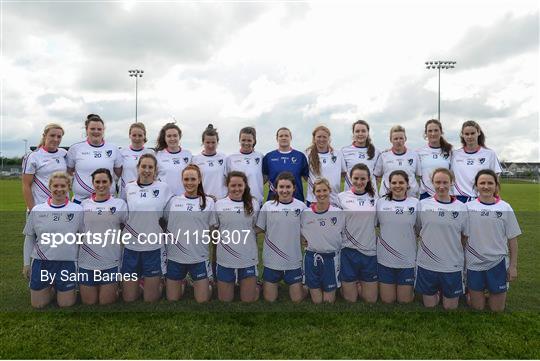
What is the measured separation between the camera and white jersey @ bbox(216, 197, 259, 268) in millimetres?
5004

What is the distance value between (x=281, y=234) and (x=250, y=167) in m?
1.18

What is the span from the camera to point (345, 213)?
511 cm

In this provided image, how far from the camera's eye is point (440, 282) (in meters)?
4.87

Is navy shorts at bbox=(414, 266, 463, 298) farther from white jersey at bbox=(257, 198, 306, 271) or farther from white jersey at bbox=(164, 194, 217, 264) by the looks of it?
white jersey at bbox=(164, 194, 217, 264)

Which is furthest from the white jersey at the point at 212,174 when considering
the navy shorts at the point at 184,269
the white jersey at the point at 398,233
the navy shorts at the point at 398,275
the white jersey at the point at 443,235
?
the white jersey at the point at 443,235

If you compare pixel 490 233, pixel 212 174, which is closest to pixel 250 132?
pixel 212 174

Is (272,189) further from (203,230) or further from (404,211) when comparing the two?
(404,211)

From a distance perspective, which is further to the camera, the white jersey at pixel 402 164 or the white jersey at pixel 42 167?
the white jersey at pixel 402 164

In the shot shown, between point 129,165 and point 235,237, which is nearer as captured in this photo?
point 235,237

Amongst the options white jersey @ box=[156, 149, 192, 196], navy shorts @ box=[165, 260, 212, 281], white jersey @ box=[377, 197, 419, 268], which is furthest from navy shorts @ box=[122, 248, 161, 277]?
white jersey @ box=[377, 197, 419, 268]

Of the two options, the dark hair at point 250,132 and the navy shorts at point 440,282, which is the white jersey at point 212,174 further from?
the navy shorts at point 440,282

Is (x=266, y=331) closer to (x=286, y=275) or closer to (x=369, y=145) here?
(x=286, y=275)

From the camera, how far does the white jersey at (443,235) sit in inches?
189

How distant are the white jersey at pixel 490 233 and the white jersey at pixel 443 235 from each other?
11cm
